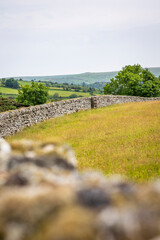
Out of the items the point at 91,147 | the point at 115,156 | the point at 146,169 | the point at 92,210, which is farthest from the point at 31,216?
the point at 91,147

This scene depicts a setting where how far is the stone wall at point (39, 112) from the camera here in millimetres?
15834

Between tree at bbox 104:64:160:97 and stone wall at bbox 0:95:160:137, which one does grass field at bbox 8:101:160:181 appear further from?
tree at bbox 104:64:160:97

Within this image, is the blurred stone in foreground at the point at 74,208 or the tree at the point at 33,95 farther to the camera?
the tree at the point at 33,95

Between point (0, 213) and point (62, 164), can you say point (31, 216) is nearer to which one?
point (0, 213)

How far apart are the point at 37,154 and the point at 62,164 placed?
32 cm

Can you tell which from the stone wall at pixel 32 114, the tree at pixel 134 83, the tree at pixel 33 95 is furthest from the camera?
the tree at pixel 134 83

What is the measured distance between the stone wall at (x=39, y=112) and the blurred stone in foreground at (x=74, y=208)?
13.6 m

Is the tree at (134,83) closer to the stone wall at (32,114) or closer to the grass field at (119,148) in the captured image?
the stone wall at (32,114)

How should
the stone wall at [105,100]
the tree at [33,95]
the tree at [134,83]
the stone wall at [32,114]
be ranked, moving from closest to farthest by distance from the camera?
the stone wall at [32,114] → the stone wall at [105,100] → the tree at [33,95] → the tree at [134,83]

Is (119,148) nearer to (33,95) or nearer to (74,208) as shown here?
(74,208)

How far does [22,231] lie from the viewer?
1607 millimetres

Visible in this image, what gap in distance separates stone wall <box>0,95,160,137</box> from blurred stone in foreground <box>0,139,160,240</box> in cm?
1359

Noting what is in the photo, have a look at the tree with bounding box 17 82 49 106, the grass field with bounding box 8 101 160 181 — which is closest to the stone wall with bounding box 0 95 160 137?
the grass field with bounding box 8 101 160 181

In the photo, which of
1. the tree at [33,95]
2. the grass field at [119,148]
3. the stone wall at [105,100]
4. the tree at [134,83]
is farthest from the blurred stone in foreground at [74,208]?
the tree at [134,83]
